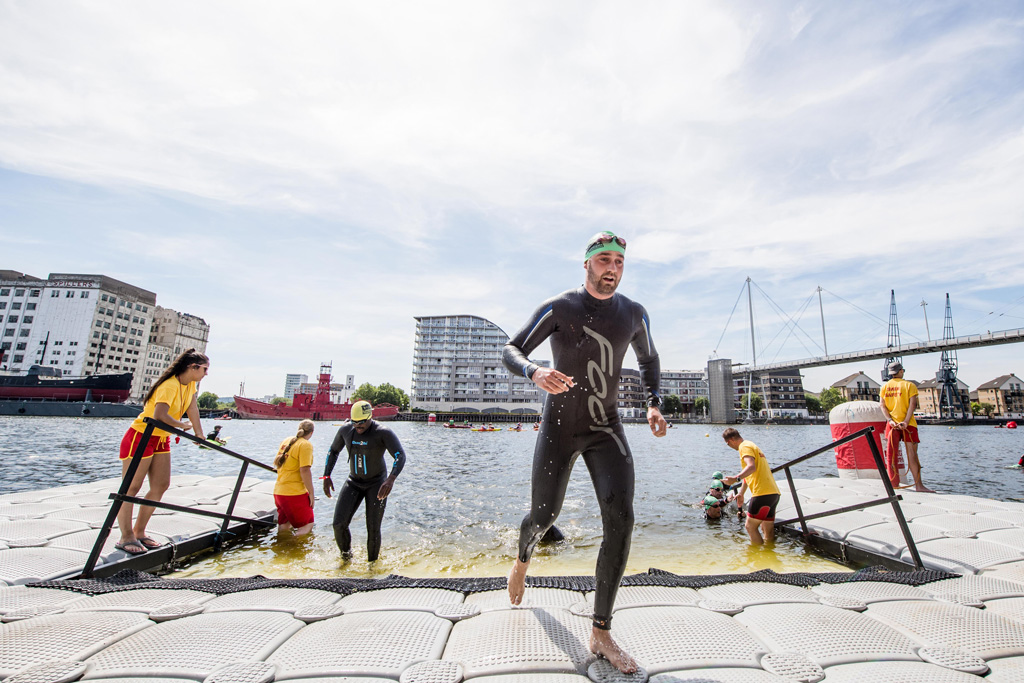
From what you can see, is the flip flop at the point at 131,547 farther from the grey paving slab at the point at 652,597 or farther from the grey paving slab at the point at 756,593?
the grey paving slab at the point at 756,593

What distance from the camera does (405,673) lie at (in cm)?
220

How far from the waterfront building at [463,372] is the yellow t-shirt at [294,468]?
11214cm

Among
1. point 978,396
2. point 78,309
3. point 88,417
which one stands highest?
point 78,309

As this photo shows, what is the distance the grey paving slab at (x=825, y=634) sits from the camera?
2457mm

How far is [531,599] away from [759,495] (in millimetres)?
5465

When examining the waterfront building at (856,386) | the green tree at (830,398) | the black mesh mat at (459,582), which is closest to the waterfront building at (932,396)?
the waterfront building at (856,386)

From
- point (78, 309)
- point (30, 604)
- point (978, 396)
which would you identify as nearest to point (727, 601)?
point (30, 604)

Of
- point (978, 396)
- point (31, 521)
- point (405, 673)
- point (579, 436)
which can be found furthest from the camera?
point (978, 396)

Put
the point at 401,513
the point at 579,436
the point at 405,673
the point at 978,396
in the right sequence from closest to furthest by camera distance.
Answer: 1. the point at 405,673
2. the point at 579,436
3. the point at 401,513
4. the point at 978,396

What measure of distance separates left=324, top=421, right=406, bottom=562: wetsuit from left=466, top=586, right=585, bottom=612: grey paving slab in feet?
10.8

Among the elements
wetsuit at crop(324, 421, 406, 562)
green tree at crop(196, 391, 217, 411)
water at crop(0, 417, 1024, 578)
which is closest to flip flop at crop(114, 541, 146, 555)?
water at crop(0, 417, 1024, 578)

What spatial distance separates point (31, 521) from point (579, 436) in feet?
22.6

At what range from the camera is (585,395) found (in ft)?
9.70

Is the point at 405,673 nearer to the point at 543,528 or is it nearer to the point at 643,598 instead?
the point at 543,528
